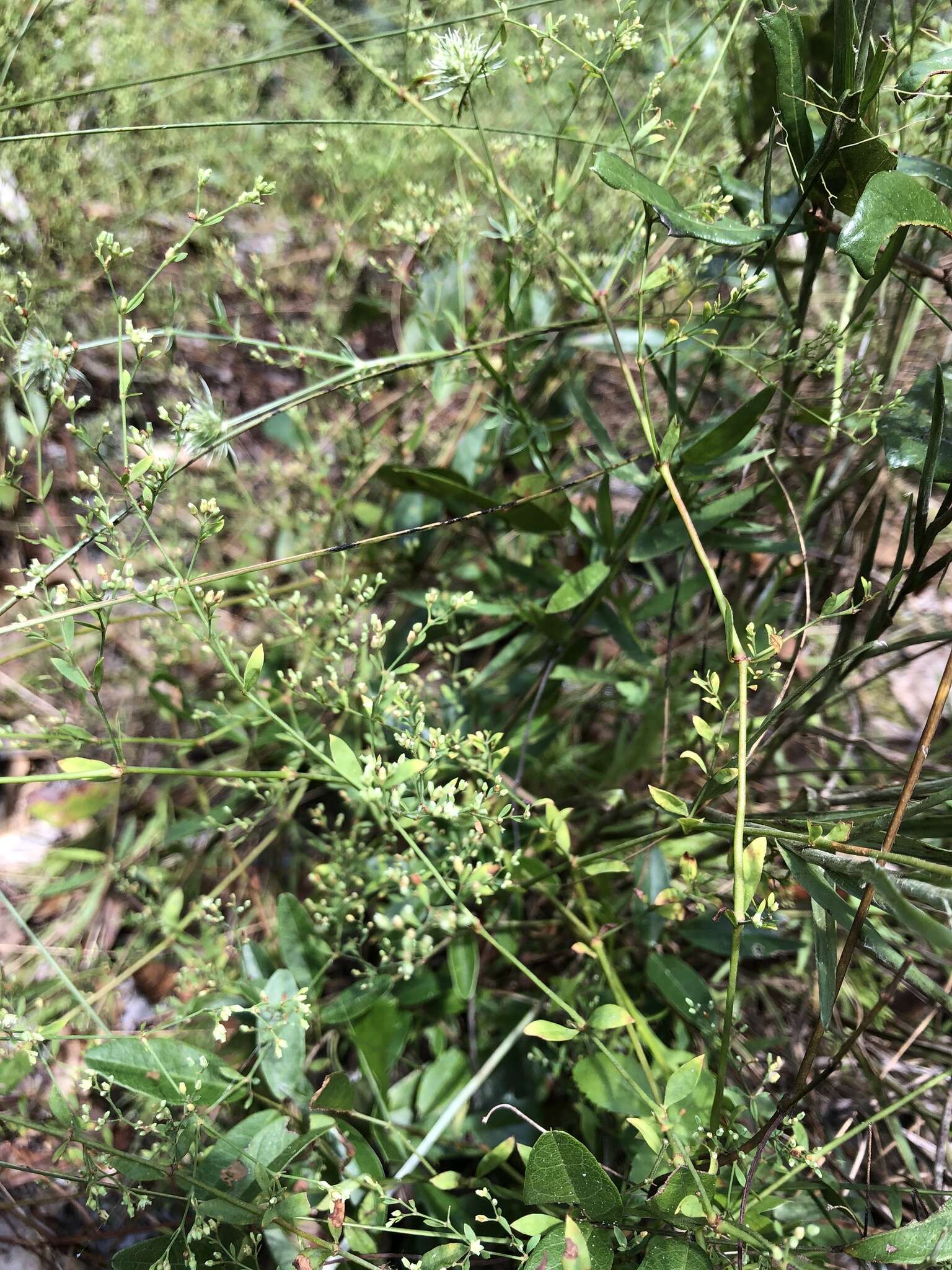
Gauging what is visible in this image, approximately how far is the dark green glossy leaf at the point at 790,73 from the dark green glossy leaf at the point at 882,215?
0.45 feet

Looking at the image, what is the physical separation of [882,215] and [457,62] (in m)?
0.44

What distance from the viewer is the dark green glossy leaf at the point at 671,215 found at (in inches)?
28.9

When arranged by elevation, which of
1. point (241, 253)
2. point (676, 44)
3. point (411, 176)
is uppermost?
point (676, 44)

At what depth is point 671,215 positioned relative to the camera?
0.78m

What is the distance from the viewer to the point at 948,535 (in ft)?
4.67

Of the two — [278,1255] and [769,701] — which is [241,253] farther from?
[278,1255]

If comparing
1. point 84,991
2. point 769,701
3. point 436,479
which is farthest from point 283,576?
point 769,701

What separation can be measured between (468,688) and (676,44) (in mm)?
1204

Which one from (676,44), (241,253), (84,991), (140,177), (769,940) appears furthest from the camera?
(241,253)

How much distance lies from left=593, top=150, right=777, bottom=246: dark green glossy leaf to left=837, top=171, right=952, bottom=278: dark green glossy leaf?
138mm

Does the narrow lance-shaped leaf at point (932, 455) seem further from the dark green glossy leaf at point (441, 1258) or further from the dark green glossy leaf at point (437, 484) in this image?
the dark green glossy leaf at point (441, 1258)

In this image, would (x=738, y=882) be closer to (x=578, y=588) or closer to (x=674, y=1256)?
(x=674, y=1256)

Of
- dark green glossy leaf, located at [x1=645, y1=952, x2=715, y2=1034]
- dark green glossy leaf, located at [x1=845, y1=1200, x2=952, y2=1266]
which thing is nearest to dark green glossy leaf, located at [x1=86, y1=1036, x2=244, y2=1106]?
dark green glossy leaf, located at [x1=645, y1=952, x2=715, y2=1034]

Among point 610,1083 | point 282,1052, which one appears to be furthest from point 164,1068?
point 610,1083
